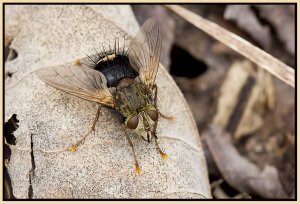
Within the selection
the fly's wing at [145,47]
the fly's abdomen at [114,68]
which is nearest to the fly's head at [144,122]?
the fly's abdomen at [114,68]

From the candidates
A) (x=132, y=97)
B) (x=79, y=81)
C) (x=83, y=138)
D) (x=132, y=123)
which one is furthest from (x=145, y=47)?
(x=83, y=138)

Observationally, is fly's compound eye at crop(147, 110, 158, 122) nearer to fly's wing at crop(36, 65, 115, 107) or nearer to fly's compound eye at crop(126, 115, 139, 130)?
fly's compound eye at crop(126, 115, 139, 130)

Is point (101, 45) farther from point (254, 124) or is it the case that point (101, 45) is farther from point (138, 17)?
point (254, 124)

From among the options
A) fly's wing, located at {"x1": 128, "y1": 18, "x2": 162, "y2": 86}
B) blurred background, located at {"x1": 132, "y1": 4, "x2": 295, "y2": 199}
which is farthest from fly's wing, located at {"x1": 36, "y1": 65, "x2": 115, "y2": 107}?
blurred background, located at {"x1": 132, "y1": 4, "x2": 295, "y2": 199}

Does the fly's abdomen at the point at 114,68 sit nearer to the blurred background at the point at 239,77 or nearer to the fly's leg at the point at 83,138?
the fly's leg at the point at 83,138

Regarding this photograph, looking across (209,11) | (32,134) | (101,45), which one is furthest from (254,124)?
(32,134)
